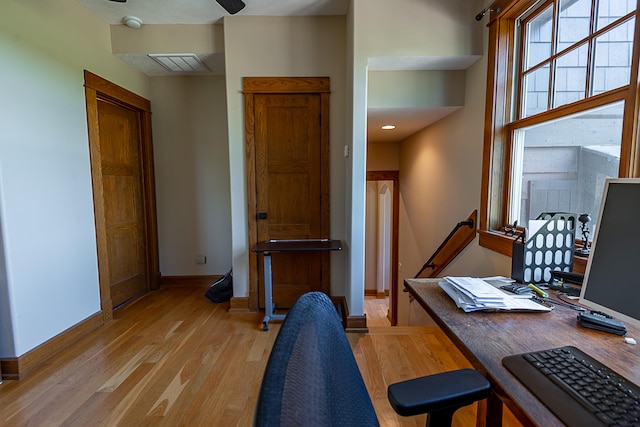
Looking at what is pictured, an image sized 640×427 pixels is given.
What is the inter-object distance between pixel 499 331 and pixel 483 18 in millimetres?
2354

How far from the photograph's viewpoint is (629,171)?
1.28 metres

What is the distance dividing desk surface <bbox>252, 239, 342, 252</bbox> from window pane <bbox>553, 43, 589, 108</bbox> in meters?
1.77

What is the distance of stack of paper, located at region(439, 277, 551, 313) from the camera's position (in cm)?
110

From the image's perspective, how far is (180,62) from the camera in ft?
9.92

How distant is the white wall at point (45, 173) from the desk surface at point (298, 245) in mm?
1483

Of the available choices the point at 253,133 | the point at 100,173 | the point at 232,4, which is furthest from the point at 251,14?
the point at 100,173

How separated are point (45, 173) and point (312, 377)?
2698mm

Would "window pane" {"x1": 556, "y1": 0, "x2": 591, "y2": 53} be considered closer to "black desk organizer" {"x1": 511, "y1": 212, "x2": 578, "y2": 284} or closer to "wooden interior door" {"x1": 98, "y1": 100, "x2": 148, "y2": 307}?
"black desk organizer" {"x1": 511, "y1": 212, "x2": 578, "y2": 284}

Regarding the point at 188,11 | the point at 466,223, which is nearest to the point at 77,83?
the point at 188,11

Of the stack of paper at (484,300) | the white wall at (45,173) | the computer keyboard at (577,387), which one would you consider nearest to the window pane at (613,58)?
the stack of paper at (484,300)

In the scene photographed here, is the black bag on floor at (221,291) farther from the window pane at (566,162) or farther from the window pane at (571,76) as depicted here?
the window pane at (571,76)

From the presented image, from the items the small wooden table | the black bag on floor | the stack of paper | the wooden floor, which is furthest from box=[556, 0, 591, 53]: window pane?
the black bag on floor

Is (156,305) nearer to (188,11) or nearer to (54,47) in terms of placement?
(54,47)

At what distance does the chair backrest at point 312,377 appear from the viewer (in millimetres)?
349
